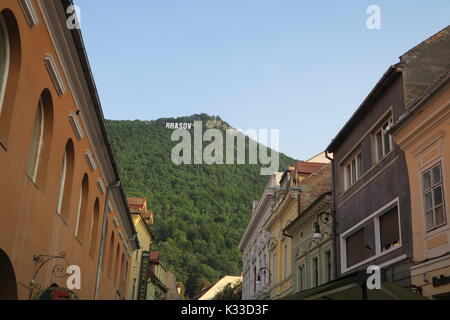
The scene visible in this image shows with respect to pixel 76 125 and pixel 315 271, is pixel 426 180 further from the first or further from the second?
pixel 315 271

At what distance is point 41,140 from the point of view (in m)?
11.4

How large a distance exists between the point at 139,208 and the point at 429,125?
115ft

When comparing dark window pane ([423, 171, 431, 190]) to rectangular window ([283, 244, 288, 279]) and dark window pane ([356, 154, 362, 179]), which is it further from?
rectangular window ([283, 244, 288, 279])

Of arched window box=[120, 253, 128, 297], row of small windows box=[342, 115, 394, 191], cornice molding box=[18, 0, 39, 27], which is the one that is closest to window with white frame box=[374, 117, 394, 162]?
row of small windows box=[342, 115, 394, 191]

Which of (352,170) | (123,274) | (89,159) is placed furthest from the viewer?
(123,274)

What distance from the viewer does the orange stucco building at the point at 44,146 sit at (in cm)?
908

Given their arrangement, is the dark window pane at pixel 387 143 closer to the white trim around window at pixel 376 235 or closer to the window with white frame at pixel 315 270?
the white trim around window at pixel 376 235

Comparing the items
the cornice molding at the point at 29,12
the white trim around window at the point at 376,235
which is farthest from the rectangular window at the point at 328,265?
the cornice molding at the point at 29,12

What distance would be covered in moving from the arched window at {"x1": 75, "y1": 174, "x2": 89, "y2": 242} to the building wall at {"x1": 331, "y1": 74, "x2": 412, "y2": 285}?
8348 mm

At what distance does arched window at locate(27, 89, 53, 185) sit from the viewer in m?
11.1

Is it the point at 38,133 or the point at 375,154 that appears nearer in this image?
the point at 38,133

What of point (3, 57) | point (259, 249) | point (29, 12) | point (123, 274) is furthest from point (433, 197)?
point (259, 249)

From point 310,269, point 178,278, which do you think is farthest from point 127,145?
point 310,269

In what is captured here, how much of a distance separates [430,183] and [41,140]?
8606 mm
